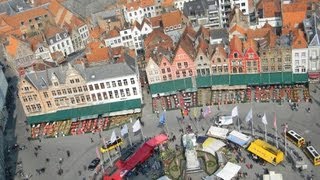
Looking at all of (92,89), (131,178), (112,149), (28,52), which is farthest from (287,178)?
(28,52)

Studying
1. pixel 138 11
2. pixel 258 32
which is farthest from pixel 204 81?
pixel 138 11

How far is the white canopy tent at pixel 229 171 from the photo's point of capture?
107 metres

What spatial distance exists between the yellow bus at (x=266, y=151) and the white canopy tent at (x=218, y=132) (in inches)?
354

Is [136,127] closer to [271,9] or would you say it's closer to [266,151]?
[266,151]

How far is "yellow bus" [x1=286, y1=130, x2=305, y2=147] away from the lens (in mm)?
114312

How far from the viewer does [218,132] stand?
403 feet

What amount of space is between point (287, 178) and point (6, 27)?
13490 centimetres

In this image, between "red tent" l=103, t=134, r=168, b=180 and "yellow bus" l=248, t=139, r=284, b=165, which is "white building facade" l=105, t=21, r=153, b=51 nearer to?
"red tent" l=103, t=134, r=168, b=180

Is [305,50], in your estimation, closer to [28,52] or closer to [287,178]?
[287,178]

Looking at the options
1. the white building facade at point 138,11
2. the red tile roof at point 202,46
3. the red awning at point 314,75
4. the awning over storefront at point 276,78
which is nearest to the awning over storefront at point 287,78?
the awning over storefront at point 276,78

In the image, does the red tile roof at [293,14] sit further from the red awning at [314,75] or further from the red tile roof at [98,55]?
the red tile roof at [98,55]

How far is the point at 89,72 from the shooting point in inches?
5517

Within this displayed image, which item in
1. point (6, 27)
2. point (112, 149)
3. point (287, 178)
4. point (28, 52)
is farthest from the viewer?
point (6, 27)

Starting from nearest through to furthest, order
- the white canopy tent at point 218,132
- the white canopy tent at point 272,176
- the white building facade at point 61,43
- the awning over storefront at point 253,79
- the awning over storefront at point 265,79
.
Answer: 1. the white canopy tent at point 272,176
2. the white canopy tent at point 218,132
3. the awning over storefront at point 265,79
4. the awning over storefront at point 253,79
5. the white building facade at point 61,43
